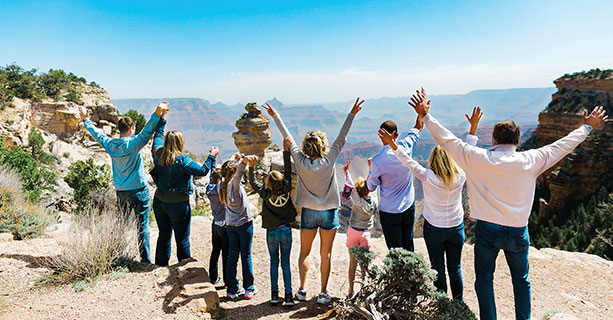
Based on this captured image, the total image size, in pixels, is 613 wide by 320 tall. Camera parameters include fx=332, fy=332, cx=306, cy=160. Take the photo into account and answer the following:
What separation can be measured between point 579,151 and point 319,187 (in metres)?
46.6

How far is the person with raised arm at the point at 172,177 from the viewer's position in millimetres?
4203

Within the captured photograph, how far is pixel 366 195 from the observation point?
4.21 metres

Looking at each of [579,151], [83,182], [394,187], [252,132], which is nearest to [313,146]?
[394,187]

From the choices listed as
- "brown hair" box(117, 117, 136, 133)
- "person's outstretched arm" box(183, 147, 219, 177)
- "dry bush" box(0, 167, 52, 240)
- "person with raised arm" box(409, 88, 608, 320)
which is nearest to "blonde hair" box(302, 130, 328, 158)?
"person with raised arm" box(409, 88, 608, 320)

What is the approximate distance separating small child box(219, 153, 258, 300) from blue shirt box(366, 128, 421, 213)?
5.23ft

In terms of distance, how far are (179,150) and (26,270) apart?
2.55m

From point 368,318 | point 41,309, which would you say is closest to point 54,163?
point 41,309

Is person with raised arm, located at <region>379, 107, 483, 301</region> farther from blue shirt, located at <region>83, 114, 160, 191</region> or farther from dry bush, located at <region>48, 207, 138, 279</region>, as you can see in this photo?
dry bush, located at <region>48, 207, 138, 279</region>

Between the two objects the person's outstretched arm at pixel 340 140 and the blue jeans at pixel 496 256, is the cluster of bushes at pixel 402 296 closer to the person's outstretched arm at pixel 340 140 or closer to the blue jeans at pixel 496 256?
the blue jeans at pixel 496 256

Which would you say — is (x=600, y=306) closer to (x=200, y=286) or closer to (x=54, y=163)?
(x=200, y=286)

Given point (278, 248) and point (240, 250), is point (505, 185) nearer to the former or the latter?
point (278, 248)

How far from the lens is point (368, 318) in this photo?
3248mm

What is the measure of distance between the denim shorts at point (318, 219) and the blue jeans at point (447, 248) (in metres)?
1.07

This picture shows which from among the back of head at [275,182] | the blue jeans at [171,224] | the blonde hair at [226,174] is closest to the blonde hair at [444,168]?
the back of head at [275,182]
